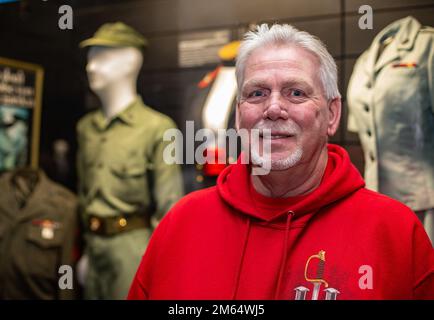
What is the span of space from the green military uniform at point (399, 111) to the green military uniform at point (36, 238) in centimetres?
123

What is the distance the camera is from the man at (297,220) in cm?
139

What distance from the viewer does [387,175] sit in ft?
5.97

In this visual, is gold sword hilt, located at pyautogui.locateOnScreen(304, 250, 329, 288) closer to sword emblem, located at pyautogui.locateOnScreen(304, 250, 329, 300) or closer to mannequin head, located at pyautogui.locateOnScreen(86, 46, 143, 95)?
sword emblem, located at pyautogui.locateOnScreen(304, 250, 329, 300)

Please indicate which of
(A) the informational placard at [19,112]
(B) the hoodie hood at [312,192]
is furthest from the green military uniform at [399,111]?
(A) the informational placard at [19,112]

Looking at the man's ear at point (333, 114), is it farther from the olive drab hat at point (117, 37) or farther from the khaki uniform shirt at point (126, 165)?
the olive drab hat at point (117, 37)

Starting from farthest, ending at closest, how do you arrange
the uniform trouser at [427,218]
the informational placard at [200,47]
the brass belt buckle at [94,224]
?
1. the brass belt buckle at [94,224]
2. the informational placard at [200,47]
3. the uniform trouser at [427,218]

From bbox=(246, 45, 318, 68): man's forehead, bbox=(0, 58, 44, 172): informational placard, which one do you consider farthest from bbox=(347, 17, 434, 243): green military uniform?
bbox=(0, 58, 44, 172): informational placard

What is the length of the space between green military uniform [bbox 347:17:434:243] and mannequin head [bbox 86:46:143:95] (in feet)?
2.93

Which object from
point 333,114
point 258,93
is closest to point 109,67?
point 258,93

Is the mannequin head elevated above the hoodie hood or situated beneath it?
elevated above

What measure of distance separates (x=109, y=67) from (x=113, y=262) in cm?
78

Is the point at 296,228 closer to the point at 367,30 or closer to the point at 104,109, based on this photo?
the point at 367,30

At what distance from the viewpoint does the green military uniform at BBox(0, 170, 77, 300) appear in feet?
7.82

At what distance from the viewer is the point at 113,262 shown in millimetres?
2258
